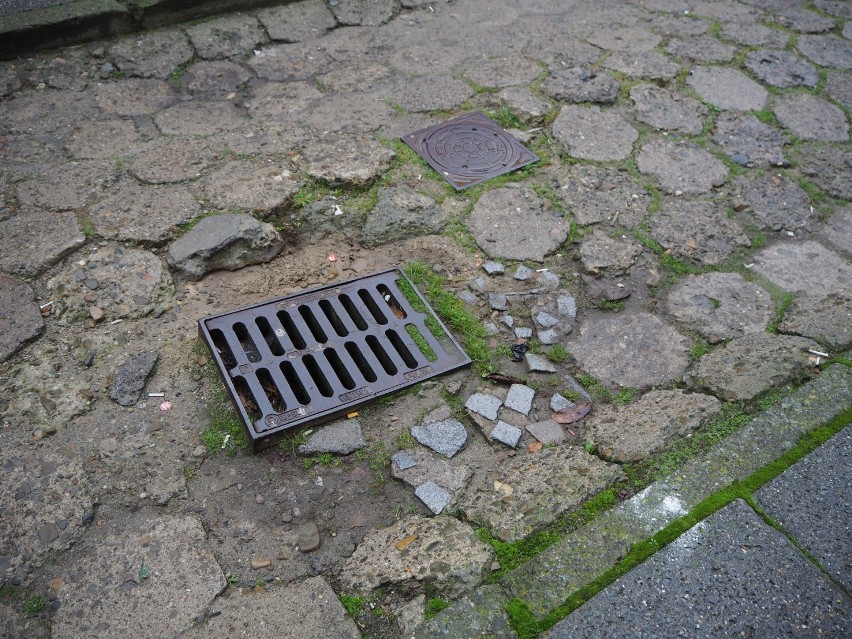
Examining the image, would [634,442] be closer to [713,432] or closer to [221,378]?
[713,432]

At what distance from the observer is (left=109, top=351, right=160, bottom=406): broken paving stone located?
7.71ft

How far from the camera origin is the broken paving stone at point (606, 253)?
9.45 ft

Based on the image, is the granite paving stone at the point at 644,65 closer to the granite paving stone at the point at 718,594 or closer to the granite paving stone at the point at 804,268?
the granite paving stone at the point at 804,268

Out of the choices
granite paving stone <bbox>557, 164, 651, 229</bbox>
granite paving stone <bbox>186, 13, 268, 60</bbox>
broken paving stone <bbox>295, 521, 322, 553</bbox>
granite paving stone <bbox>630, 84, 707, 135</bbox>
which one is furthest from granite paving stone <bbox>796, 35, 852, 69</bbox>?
broken paving stone <bbox>295, 521, 322, 553</bbox>

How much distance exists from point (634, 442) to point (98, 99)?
3.19m

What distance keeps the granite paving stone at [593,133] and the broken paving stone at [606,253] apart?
0.61m

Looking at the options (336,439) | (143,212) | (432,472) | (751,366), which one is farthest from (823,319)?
(143,212)

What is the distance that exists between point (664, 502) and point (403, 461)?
0.84m

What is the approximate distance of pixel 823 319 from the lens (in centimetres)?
268

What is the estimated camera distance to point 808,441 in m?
2.23

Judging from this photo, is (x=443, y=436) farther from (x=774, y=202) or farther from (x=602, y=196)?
(x=774, y=202)

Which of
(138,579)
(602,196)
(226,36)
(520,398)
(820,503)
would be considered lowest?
(138,579)

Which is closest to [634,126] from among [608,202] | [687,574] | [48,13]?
[608,202]

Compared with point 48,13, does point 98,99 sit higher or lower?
lower
